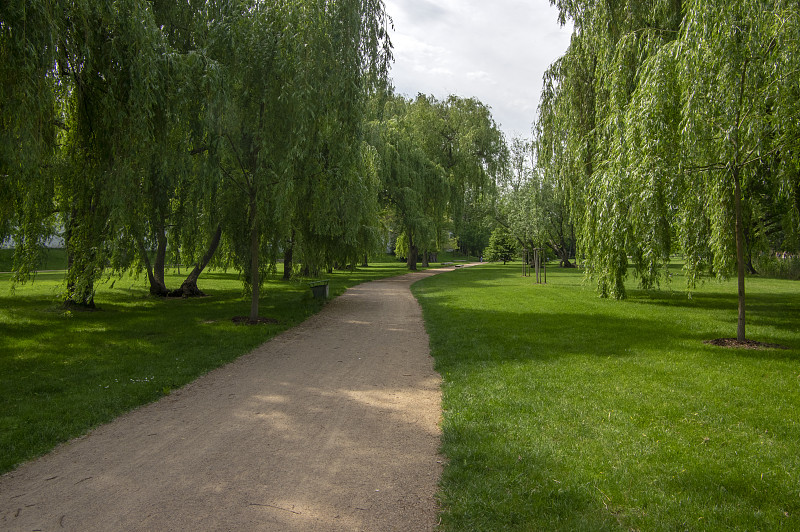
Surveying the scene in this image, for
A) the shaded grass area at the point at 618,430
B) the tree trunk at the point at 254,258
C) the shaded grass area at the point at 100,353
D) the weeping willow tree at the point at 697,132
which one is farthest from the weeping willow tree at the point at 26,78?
the weeping willow tree at the point at 697,132

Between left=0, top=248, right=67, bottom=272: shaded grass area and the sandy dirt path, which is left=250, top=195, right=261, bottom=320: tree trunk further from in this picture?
left=0, top=248, right=67, bottom=272: shaded grass area

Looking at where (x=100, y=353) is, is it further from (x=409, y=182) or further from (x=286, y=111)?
(x=409, y=182)

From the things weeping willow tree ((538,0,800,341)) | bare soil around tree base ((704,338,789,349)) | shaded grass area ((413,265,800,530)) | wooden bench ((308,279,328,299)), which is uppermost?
weeping willow tree ((538,0,800,341))

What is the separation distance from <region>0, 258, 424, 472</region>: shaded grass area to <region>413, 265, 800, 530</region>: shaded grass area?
11.8 ft

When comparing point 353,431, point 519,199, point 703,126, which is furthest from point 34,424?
point 519,199

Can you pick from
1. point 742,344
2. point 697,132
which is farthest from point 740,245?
point 697,132

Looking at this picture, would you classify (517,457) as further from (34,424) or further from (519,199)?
(519,199)

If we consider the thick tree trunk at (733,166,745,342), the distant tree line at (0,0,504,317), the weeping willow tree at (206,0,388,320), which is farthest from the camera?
the weeping willow tree at (206,0,388,320)

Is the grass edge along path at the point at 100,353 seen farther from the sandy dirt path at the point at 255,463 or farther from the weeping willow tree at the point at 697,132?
the weeping willow tree at the point at 697,132

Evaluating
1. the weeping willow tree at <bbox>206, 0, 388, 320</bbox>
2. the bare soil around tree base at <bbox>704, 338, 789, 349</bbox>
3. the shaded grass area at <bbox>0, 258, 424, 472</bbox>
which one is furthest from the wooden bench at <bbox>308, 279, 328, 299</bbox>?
the bare soil around tree base at <bbox>704, 338, 789, 349</bbox>

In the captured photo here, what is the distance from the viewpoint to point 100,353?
26.7 feet

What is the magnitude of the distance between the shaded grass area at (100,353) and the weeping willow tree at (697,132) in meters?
7.57

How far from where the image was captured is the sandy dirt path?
10.4ft

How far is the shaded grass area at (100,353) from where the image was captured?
4970 mm
